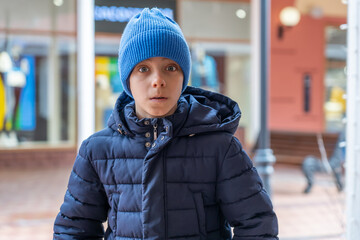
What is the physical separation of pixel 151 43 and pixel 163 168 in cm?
38

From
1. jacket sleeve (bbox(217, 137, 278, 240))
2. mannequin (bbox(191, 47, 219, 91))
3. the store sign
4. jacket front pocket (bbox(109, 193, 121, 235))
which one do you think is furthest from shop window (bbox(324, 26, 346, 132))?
jacket front pocket (bbox(109, 193, 121, 235))

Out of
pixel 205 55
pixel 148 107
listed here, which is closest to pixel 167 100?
pixel 148 107

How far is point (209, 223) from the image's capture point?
4.72ft

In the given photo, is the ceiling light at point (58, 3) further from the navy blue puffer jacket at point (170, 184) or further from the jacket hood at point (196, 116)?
the navy blue puffer jacket at point (170, 184)

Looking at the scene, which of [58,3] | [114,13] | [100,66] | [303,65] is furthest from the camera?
[303,65]

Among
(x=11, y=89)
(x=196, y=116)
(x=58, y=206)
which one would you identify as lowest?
(x=58, y=206)

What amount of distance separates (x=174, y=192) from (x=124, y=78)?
0.41 metres

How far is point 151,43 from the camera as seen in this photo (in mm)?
1411

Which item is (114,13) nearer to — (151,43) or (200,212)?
(151,43)

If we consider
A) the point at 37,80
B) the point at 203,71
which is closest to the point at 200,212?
the point at 203,71

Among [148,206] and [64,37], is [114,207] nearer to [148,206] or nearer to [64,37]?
[148,206]

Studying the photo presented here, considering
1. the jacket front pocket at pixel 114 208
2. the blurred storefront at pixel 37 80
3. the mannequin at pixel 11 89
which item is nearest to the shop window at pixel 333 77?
the blurred storefront at pixel 37 80

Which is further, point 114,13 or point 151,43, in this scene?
point 114,13

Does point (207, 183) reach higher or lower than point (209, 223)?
higher
